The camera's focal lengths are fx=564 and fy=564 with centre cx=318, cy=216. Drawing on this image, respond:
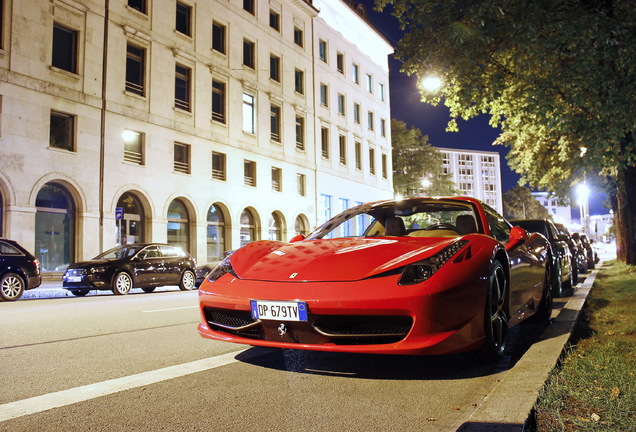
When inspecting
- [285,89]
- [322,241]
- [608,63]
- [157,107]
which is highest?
[285,89]

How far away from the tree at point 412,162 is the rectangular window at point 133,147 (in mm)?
31673

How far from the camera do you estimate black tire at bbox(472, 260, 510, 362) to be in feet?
13.3

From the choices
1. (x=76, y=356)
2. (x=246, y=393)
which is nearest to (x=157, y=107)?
(x=76, y=356)

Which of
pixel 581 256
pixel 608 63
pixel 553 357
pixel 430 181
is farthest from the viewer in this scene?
pixel 430 181

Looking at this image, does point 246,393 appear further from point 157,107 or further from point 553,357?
point 157,107

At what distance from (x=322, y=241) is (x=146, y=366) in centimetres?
171

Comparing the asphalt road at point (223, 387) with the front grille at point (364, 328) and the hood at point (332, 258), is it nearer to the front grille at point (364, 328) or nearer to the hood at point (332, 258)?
the front grille at point (364, 328)

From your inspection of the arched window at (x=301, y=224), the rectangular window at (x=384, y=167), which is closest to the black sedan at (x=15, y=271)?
the arched window at (x=301, y=224)

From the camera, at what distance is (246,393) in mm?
3482

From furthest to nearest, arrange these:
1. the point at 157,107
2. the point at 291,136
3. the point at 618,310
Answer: the point at 291,136 → the point at 157,107 → the point at 618,310

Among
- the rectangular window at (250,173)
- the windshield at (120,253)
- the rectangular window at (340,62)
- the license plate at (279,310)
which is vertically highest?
the rectangular window at (340,62)

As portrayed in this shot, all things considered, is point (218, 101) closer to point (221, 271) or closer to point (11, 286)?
point (11, 286)

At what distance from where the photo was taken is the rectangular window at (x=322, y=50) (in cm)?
3728

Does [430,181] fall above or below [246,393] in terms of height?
above
